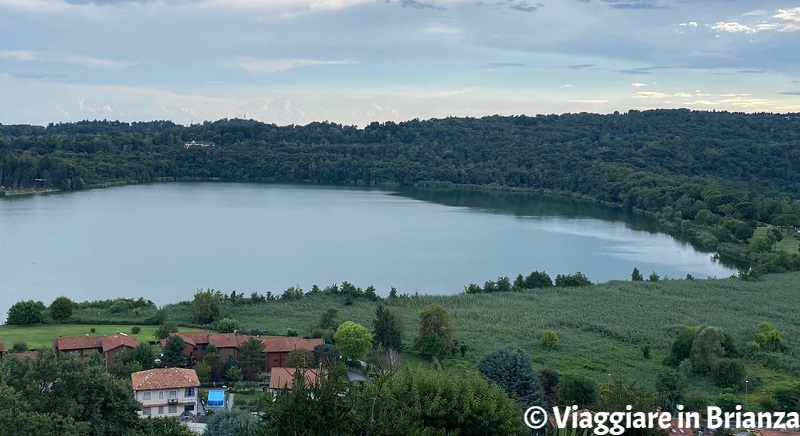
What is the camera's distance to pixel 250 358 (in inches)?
439

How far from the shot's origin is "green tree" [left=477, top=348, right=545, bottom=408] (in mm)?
9625

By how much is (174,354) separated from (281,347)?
58.3 inches

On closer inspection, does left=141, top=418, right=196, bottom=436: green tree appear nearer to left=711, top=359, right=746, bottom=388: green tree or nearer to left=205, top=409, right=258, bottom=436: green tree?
left=205, top=409, right=258, bottom=436: green tree

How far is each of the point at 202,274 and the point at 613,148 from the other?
38.8m

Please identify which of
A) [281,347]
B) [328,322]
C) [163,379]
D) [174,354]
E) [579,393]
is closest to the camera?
[163,379]

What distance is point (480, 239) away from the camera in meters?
28.0

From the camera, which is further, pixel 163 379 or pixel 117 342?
pixel 117 342

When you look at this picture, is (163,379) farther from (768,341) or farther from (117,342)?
(768,341)

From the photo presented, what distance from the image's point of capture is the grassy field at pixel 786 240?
25.8 metres

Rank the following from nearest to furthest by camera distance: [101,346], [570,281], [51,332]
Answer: [101,346] → [51,332] → [570,281]

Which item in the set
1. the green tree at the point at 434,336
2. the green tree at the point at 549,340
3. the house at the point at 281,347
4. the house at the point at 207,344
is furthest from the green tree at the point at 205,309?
the green tree at the point at 549,340

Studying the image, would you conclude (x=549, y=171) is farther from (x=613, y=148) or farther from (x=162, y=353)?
(x=162, y=353)

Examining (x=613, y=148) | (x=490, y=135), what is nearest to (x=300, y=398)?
(x=613, y=148)

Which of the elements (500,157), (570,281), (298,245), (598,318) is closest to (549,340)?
(598,318)
